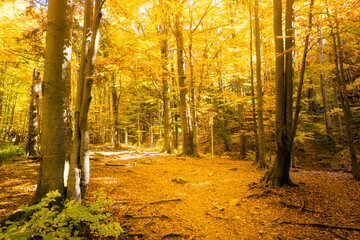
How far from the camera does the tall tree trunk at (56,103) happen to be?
3.48 metres

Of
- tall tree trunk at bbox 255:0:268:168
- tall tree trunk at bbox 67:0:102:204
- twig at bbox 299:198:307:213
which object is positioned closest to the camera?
tall tree trunk at bbox 67:0:102:204

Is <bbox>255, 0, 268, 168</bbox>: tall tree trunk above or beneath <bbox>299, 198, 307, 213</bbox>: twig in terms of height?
above

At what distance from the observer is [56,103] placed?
3.57 m

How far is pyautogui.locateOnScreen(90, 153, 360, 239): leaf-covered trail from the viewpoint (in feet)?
12.6

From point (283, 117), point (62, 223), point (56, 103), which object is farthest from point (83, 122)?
point (283, 117)

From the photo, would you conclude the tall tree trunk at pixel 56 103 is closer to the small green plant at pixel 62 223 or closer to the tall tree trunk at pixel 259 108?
the small green plant at pixel 62 223

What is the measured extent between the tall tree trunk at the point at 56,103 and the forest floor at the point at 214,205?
2.86ft

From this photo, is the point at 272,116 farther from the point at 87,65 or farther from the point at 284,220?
the point at 87,65

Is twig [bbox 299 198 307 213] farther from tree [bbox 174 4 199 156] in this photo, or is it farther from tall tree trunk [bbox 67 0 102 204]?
tree [bbox 174 4 199 156]

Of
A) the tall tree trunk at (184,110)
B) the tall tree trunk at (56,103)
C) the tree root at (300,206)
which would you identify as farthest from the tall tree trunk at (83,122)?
the tall tree trunk at (184,110)

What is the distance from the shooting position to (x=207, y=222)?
14.2 feet

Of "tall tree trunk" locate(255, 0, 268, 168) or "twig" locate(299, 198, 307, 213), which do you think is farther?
"tall tree trunk" locate(255, 0, 268, 168)

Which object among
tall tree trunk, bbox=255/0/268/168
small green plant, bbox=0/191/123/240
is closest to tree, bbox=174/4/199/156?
tall tree trunk, bbox=255/0/268/168

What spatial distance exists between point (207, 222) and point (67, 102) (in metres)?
4.01
